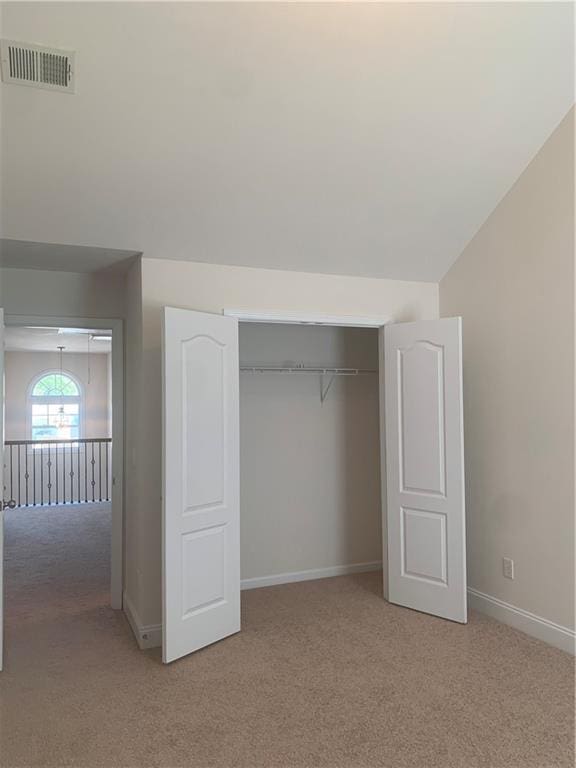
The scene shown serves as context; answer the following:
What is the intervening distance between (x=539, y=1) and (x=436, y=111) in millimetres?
664

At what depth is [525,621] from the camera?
11.8ft

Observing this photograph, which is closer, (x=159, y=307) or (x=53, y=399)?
(x=159, y=307)

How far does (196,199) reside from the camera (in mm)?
3330

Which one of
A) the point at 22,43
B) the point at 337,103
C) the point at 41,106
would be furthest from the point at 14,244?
the point at 337,103

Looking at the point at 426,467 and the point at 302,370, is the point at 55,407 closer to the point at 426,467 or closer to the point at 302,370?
the point at 302,370

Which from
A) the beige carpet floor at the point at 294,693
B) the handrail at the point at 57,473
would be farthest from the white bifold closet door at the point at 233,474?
the handrail at the point at 57,473

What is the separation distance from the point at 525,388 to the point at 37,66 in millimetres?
3278

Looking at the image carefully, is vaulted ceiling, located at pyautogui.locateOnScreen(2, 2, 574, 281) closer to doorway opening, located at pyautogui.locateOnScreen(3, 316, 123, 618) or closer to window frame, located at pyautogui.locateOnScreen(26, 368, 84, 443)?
doorway opening, located at pyautogui.locateOnScreen(3, 316, 123, 618)

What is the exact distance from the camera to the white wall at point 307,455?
466cm

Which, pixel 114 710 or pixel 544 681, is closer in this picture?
pixel 114 710

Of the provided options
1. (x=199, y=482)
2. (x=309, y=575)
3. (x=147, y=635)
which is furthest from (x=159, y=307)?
(x=309, y=575)

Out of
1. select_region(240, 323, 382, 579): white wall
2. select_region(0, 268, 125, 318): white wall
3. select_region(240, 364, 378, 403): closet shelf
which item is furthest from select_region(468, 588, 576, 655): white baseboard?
select_region(0, 268, 125, 318): white wall

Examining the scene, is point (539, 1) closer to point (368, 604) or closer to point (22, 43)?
point (22, 43)

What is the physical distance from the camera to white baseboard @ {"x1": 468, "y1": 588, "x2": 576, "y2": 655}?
130 inches
